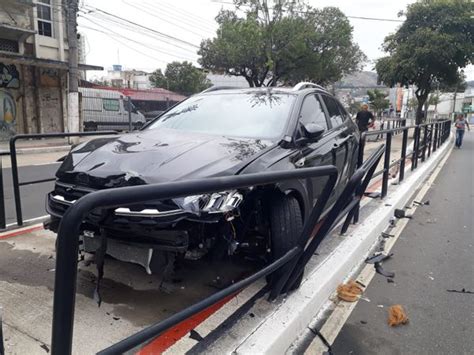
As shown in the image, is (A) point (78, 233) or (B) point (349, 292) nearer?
(A) point (78, 233)

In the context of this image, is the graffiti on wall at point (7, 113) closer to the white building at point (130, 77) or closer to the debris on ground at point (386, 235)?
the debris on ground at point (386, 235)

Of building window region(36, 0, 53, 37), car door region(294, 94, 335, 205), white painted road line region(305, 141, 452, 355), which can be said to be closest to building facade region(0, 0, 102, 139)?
building window region(36, 0, 53, 37)

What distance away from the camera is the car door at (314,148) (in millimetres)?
3727

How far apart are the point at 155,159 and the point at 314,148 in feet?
5.60

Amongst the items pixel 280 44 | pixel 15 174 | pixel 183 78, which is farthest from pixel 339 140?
pixel 183 78

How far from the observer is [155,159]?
9.79 feet

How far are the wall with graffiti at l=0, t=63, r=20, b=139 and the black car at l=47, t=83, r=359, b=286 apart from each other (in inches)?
638

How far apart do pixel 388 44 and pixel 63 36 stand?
698 inches

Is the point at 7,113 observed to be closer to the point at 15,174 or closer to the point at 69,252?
the point at 15,174

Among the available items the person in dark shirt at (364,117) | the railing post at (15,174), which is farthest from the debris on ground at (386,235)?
the person in dark shirt at (364,117)

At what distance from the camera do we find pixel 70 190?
2992mm

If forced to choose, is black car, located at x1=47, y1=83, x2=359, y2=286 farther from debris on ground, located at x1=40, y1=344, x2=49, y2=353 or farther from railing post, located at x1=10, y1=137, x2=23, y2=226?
railing post, located at x1=10, y1=137, x2=23, y2=226

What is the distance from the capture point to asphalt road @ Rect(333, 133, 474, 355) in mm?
2952

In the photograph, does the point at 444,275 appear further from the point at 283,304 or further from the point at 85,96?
the point at 85,96
